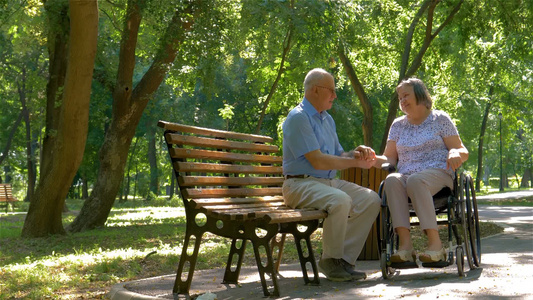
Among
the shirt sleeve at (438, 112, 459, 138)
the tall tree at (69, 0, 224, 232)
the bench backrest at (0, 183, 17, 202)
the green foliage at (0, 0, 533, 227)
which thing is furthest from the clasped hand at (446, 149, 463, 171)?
the bench backrest at (0, 183, 17, 202)

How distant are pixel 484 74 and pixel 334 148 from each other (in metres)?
16.0

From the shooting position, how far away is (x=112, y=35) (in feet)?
73.8

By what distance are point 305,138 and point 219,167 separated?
28.6 inches

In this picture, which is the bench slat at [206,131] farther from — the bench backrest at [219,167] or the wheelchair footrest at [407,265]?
the wheelchair footrest at [407,265]

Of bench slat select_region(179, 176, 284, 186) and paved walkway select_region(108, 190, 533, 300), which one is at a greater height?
bench slat select_region(179, 176, 284, 186)

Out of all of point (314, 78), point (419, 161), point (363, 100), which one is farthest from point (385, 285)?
point (363, 100)

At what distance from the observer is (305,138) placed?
19.7 ft

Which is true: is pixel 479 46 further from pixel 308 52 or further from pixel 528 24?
pixel 308 52

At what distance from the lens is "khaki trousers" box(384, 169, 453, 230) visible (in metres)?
5.88

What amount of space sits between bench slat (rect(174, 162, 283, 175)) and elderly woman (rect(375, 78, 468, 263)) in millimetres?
1012

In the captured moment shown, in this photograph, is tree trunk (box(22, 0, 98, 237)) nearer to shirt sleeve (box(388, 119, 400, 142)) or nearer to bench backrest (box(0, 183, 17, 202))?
shirt sleeve (box(388, 119, 400, 142))

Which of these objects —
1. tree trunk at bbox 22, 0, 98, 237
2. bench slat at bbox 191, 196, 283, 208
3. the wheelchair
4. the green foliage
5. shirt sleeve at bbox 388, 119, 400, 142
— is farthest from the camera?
the green foliage

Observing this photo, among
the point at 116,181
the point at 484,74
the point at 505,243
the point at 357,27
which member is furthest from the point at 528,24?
the point at 116,181

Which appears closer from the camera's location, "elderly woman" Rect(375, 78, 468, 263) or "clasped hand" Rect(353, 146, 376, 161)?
"elderly woman" Rect(375, 78, 468, 263)
